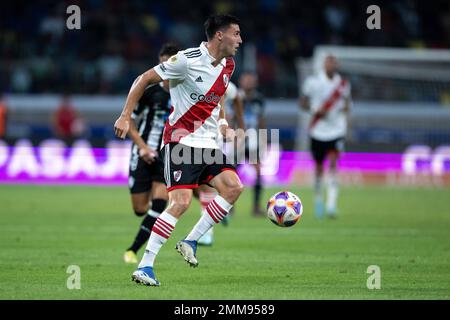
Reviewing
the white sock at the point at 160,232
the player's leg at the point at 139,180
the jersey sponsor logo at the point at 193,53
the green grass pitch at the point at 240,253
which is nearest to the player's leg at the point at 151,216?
the player's leg at the point at 139,180

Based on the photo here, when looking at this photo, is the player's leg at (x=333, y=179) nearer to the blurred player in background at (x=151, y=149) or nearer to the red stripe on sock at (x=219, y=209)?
the blurred player in background at (x=151, y=149)

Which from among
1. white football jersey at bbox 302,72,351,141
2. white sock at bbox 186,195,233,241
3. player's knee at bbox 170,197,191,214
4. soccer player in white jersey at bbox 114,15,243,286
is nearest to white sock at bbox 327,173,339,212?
white football jersey at bbox 302,72,351,141

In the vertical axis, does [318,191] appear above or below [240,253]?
above

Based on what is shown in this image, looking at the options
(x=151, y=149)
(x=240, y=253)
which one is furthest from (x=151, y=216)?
(x=240, y=253)

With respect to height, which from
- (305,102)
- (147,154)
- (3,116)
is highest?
(3,116)

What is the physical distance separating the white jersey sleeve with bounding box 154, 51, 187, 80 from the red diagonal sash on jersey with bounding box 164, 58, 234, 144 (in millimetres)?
377

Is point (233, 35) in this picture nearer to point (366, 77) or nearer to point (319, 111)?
point (319, 111)

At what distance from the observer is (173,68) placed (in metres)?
9.40

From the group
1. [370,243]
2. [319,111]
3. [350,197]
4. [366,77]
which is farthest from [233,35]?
[366,77]

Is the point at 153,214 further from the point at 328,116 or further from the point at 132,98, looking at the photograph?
the point at 328,116

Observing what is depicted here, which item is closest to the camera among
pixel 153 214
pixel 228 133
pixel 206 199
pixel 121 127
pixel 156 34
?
pixel 121 127

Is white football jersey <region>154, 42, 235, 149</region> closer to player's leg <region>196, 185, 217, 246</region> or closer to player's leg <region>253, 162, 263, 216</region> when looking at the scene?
player's leg <region>196, 185, 217, 246</region>

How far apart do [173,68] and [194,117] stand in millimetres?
564

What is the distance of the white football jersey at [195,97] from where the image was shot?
9555 mm
